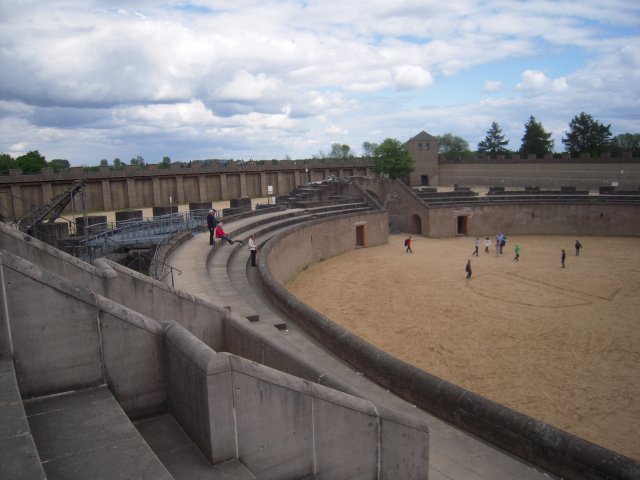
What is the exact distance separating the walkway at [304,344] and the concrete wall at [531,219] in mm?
20002

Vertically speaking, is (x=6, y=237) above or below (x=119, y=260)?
above

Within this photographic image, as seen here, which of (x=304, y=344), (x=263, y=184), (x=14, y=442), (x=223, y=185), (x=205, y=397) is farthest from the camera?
(x=263, y=184)

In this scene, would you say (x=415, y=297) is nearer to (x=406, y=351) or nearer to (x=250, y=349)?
(x=406, y=351)

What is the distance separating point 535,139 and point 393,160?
3167 centimetres

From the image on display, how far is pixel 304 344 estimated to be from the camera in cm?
1102

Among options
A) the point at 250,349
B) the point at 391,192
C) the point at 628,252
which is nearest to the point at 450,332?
the point at 250,349

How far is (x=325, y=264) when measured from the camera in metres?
30.5

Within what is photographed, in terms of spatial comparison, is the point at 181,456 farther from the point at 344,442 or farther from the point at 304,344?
the point at 304,344

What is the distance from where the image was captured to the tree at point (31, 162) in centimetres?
5911

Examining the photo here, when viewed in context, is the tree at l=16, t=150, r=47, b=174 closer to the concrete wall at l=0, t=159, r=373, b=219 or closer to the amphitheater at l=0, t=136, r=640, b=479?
the concrete wall at l=0, t=159, r=373, b=219

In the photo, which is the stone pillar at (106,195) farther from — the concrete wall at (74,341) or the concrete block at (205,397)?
the concrete block at (205,397)

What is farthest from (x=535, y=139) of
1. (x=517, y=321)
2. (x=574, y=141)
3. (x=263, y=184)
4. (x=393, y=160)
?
(x=517, y=321)

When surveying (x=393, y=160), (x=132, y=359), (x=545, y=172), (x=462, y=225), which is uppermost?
(x=393, y=160)

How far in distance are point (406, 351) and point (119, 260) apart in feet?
34.6
